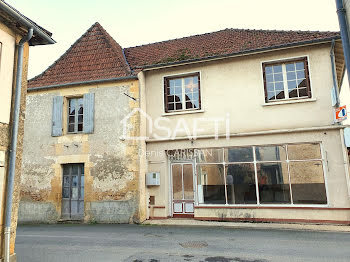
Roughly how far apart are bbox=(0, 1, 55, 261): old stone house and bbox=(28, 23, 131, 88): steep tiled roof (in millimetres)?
5298

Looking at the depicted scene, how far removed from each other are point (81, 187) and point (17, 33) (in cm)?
673

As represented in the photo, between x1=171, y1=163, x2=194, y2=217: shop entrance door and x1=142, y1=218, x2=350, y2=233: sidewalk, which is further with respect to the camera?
x1=171, y1=163, x2=194, y2=217: shop entrance door

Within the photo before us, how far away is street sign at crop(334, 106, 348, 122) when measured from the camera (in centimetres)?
870

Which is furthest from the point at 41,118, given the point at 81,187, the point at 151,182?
the point at 151,182

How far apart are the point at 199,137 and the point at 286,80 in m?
3.83

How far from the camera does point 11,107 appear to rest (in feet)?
18.9

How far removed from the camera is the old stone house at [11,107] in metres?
5.39

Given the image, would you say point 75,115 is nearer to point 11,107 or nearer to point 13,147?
point 11,107

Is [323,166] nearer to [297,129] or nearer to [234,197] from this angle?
[297,129]

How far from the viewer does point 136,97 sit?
428 inches

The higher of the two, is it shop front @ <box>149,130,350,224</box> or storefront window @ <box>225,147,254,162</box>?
storefront window @ <box>225,147,254,162</box>
